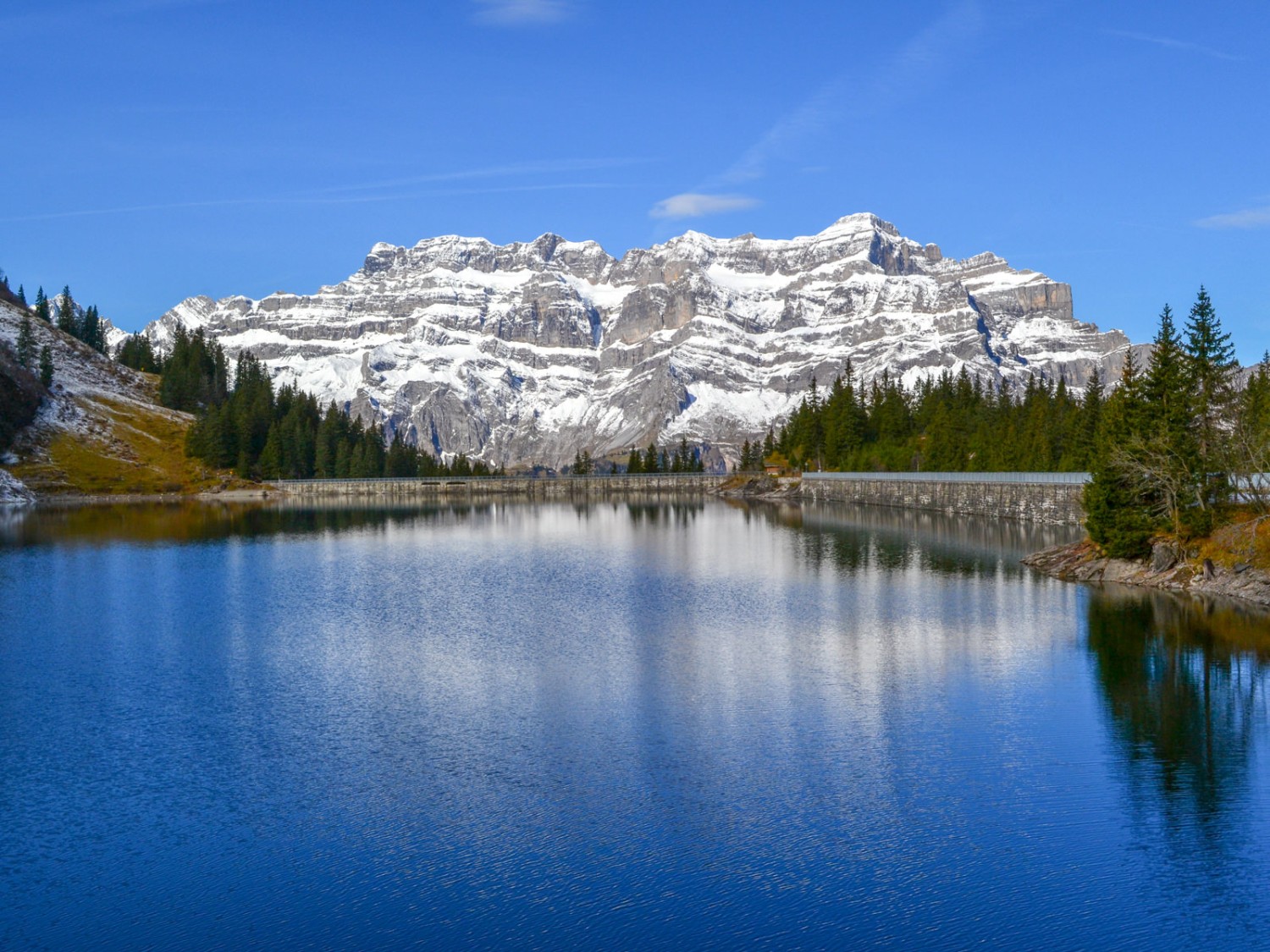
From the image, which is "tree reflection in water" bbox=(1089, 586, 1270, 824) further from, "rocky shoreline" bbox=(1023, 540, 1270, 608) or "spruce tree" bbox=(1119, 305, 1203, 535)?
"spruce tree" bbox=(1119, 305, 1203, 535)

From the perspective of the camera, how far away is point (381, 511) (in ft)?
582

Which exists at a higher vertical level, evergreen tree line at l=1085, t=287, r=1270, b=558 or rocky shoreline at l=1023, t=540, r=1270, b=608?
evergreen tree line at l=1085, t=287, r=1270, b=558

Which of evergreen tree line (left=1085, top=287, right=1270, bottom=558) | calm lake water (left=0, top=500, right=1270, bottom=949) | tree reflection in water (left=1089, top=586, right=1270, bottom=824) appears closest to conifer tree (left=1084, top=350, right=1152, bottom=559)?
evergreen tree line (left=1085, top=287, right=1270, bottom=558)

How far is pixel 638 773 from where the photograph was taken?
33781 millimetres

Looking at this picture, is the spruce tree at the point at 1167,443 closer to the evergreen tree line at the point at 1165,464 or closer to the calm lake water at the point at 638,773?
the evergreen tree line at the point at 1165,464

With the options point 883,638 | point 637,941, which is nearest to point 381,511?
point 883,638

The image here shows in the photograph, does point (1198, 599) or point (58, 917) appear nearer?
point (58, 917)

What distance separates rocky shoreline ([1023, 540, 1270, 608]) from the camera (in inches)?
2502

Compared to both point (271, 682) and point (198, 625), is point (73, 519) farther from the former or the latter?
point (271, 682)

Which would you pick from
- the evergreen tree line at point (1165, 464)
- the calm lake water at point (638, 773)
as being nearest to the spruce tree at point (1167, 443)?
the evergreen tree line at point (1165, 464)

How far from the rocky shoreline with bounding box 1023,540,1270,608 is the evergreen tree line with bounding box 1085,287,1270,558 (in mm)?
1370

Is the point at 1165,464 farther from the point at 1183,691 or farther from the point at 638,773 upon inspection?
the point at 638,773

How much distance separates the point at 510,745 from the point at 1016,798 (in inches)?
596

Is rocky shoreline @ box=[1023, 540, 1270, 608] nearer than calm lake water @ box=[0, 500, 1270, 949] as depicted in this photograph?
No
